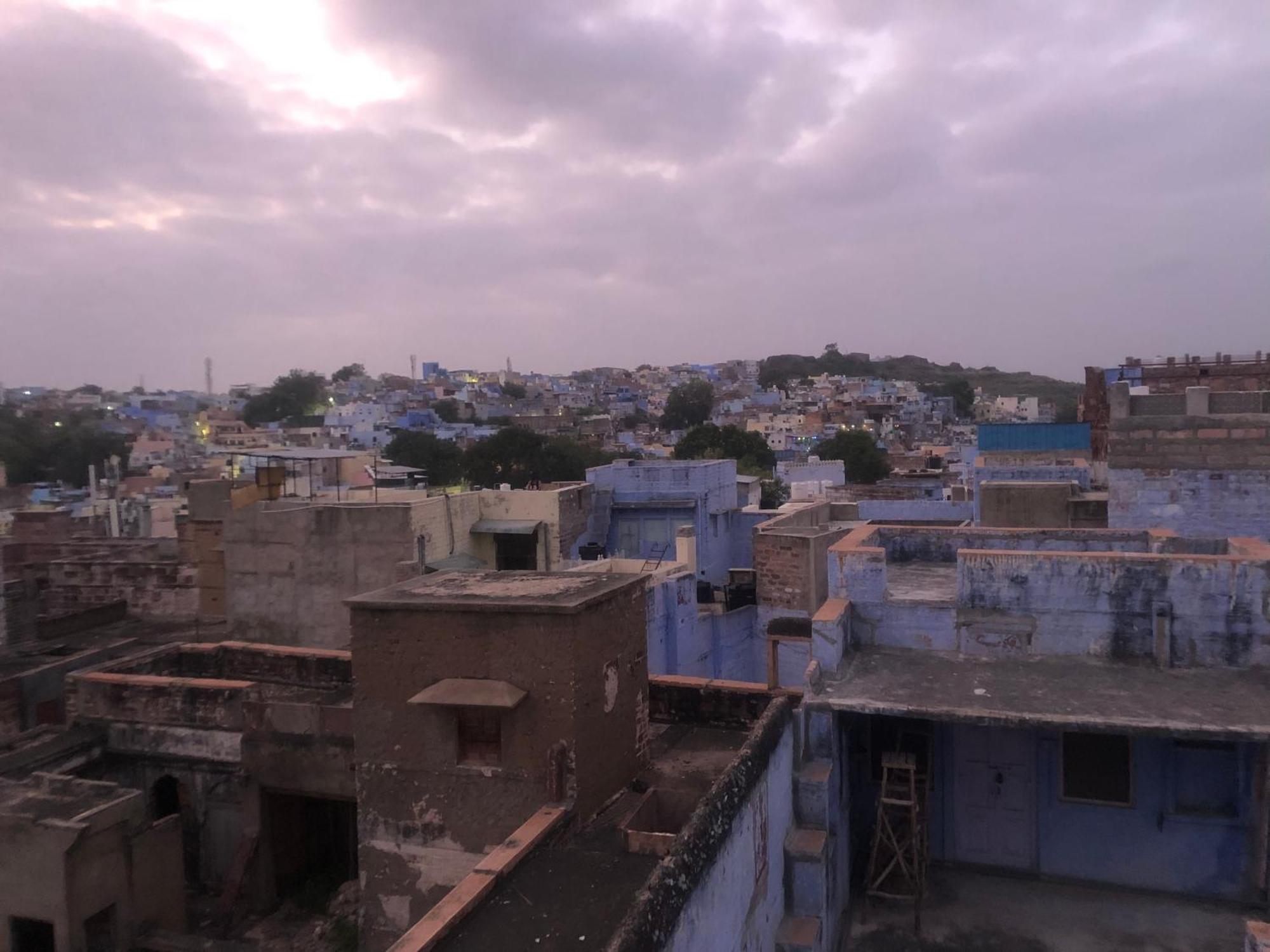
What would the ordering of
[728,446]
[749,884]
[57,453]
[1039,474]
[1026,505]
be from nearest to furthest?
[749,884] < [1026,505] < [1039,474] < [728,446] < [57,453]

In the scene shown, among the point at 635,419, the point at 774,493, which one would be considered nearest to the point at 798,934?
the point at 774,493

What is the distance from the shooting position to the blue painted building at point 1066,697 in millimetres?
8352

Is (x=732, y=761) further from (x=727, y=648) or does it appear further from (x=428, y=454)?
(x=428, y=454)

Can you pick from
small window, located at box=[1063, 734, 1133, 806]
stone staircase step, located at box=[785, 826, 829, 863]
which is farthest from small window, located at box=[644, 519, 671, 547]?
stone staircase step, located at box=[785, 826, 829, 863]

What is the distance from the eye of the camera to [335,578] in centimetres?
1794

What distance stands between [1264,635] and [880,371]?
146465 millimetres

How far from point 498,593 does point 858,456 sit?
45.6 meters

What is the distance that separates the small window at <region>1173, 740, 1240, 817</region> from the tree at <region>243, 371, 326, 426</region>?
95.1 metres

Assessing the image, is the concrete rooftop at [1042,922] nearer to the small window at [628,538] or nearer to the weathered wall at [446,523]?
the weathered wall at [446,523]

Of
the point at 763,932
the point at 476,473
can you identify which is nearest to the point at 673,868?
the point at 763,932

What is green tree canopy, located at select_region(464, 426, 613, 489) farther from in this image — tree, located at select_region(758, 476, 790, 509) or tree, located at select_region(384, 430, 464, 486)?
tree, located at select_region(758, 476, 790, 509)

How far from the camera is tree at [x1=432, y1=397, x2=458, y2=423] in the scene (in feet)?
304

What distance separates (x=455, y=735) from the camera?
8.12 metres

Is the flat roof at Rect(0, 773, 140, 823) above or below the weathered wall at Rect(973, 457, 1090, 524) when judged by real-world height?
below
